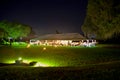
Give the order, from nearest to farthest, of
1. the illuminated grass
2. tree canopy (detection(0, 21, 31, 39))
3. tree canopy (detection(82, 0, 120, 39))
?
the illuminated grass, tree canopy (detection(82, 0, 120, 39)), tree canopy (detection(0, 21, 31, 39))

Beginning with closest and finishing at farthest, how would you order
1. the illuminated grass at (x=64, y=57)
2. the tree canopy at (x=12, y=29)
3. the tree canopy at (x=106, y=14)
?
the illuminated grass at (x=64, y=57) → the tree canopy at (x=106, y=14) → the tree canopy at (x=12, y=29)

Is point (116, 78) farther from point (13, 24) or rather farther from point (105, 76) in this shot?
point (13, 24)

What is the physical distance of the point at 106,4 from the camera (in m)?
40.0

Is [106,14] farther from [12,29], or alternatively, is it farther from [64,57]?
[12,29]

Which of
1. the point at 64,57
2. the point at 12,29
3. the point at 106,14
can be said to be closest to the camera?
the point at 64,57

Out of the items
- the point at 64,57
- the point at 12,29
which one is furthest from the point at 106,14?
the point at 12,29

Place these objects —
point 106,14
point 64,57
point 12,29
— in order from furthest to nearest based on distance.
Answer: point 12,29
point 106,14
point 64,57

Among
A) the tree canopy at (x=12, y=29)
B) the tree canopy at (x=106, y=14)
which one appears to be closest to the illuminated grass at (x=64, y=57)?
the tree canopy at (x=106, y=14)

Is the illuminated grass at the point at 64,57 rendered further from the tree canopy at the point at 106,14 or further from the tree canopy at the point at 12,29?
the tree canopy at the point at 12,29

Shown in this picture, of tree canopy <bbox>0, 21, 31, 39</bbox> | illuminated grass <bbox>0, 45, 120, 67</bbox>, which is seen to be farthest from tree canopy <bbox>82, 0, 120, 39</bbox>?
tree canopy <bbox>0, 21, 31, 39</bbox>

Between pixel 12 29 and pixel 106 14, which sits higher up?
pixel 12 29

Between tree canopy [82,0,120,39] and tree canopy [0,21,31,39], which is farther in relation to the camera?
tree canopy [0,21,31,39]

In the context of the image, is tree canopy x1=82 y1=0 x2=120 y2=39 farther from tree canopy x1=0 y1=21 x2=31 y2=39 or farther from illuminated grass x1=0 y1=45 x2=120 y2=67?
tree canopy x1=0 y1=21 x2=31 y2=39

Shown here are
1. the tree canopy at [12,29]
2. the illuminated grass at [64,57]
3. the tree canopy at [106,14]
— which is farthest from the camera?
the tree canopy at [12,29]
